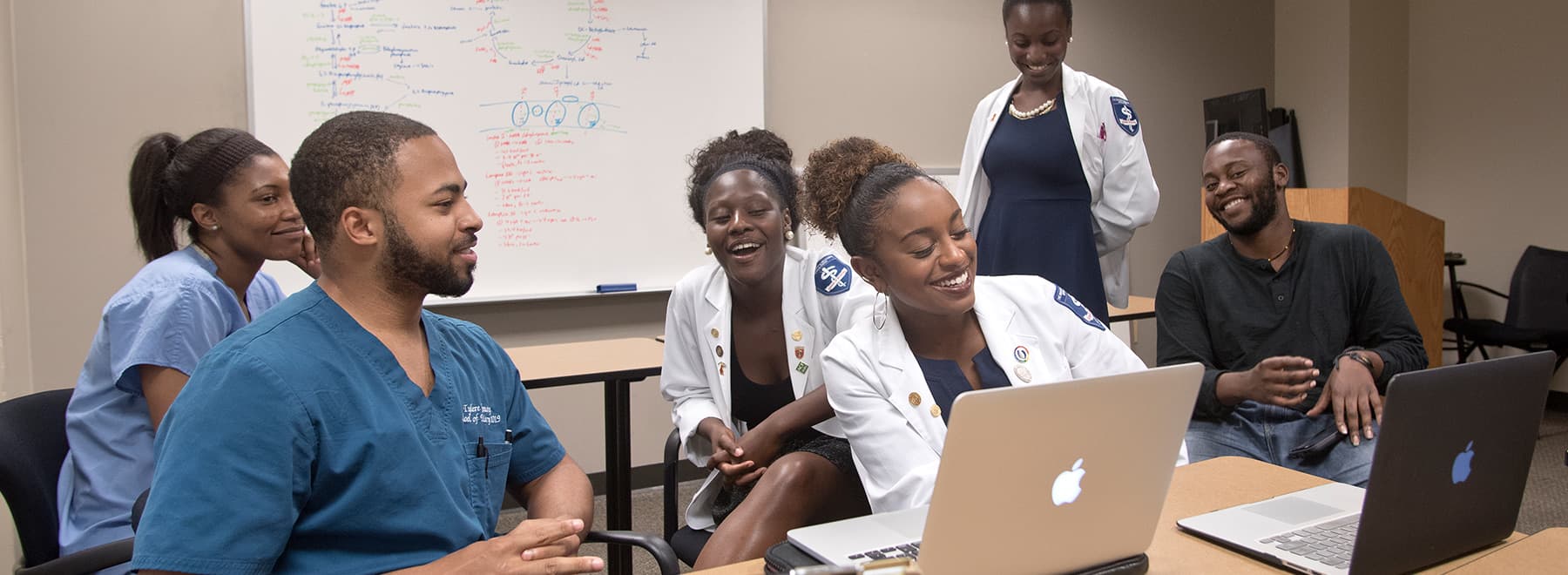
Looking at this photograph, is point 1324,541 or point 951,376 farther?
point 951,376

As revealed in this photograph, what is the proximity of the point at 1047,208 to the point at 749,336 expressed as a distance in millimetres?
926

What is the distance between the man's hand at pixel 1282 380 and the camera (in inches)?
81.9

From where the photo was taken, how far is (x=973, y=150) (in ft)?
9.34

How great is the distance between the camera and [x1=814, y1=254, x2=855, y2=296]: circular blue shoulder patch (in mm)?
2275

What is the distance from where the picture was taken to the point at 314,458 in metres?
1.13

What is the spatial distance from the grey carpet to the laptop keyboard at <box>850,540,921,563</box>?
2.16 metres

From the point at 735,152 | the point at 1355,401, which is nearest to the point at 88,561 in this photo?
the point at 735,152

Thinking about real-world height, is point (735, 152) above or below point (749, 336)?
above

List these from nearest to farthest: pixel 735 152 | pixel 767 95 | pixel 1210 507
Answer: pixel 1210 507 < pixel 735 152 < pixel 767 95

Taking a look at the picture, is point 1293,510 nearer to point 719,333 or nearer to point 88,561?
point 719,333

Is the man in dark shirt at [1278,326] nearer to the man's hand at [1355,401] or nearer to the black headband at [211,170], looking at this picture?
the man's hand at [1355,401]

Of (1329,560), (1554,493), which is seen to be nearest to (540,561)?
(1329,560)

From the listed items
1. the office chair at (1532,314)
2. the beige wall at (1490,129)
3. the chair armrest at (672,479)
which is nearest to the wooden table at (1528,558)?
the chair armrest at (672,479)

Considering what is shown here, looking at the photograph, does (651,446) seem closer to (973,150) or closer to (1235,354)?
(973,150)
